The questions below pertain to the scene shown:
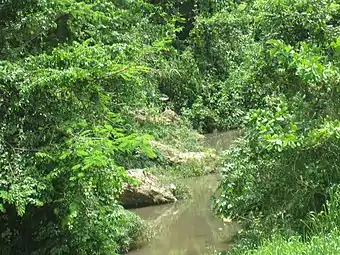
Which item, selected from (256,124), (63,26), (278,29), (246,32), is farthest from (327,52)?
(246,32)

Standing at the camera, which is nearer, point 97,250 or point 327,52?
point 97,250

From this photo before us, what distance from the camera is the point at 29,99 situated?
538 cm

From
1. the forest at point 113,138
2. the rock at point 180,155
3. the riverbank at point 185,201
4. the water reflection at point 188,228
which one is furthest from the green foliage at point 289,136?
the rock at point 180,155

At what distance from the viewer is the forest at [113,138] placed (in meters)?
5.12

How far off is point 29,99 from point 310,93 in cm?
308

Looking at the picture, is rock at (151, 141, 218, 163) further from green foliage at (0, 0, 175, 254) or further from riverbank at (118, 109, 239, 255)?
green foliage at (0, 0, 175, 254)

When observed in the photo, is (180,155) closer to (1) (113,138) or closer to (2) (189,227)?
(2) (189,227)

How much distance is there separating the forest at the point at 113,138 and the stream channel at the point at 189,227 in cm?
67

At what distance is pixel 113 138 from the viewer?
18.9 feet

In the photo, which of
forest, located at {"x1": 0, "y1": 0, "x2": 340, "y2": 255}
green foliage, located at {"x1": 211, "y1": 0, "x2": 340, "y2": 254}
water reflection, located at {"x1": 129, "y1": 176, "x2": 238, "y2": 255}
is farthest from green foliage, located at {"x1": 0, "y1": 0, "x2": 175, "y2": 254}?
water reflection, located at {"x1": 129, "y1": 176, "x2": 238, "y2": 255}

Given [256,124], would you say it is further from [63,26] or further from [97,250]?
[63,26]

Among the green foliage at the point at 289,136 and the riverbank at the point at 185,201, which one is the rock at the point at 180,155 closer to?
the riverbank at the point at 185,201

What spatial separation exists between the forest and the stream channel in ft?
2.18

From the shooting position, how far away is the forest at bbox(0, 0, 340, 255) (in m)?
5.12
